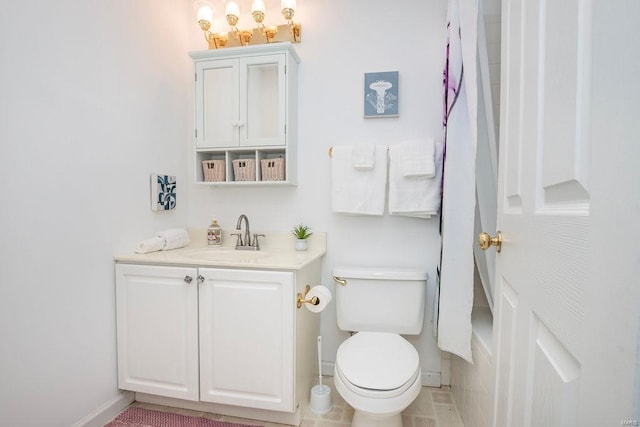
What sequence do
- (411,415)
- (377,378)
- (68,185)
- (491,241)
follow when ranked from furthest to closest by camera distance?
(411,415) < (68,185) < (377,378) < (491,241)

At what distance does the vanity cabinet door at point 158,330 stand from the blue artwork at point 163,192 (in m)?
0.42

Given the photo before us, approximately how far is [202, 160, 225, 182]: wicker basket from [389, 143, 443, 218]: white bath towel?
1.03 m

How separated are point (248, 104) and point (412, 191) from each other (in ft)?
Result: 3.56

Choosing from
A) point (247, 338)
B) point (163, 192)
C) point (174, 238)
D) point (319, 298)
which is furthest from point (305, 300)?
point (163, 192)

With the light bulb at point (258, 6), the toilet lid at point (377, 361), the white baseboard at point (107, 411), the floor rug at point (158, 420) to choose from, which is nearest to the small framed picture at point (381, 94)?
the light bulb at point (258, 6)

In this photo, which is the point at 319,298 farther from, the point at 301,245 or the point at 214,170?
the point at 214,170

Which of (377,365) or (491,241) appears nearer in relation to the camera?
(491,241)

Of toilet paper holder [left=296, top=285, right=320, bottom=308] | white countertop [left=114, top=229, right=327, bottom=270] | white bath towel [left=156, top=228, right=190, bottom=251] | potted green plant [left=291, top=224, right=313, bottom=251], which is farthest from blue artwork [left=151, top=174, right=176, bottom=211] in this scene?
toilet paper holder [left=296, top=285, right=320, bottom=308]

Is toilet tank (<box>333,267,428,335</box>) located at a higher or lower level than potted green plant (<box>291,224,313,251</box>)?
lower

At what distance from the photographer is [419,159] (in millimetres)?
1544

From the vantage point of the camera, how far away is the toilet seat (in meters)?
1.11

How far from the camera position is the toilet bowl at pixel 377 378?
1097 millimetres

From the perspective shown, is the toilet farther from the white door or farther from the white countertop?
Answer: the white door

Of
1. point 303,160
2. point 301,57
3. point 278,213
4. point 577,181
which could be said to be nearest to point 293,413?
point 278,213
